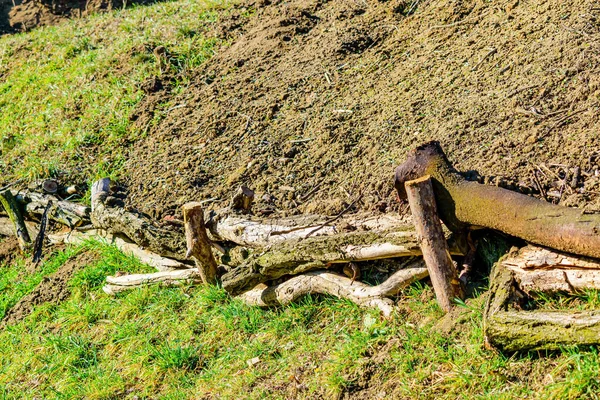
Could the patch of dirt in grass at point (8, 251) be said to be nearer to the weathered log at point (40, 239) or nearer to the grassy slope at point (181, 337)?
the grassy slope at point (181, 337)

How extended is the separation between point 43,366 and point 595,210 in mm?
3851

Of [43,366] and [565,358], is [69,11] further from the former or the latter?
[565,358]

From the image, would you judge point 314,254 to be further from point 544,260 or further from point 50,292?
point 50,292

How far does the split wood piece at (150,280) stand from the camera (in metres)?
5.53

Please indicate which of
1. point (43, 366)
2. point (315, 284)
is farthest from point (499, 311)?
point (43, 366)

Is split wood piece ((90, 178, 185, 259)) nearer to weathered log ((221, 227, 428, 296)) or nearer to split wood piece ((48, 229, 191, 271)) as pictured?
split wood piece ((48, 229, 191, 271))

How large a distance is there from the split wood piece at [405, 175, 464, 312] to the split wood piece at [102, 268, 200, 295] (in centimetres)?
197

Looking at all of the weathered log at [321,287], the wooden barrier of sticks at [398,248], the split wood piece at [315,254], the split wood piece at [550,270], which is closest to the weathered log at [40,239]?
the wooden barrier of sticks at [398,248]

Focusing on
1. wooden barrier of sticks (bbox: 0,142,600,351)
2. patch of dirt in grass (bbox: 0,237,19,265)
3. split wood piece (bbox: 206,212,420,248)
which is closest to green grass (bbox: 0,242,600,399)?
wooden barrier of sticks (bbox: 0,142,600,351)

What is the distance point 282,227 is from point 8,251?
3.33 meters

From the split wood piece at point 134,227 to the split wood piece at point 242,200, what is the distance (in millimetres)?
503

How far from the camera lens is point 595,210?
3.67m

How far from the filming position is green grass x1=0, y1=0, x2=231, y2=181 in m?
7.44

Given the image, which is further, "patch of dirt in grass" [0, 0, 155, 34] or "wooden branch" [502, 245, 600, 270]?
"patch of dirt in grass" [0, 0, 155, 34]
